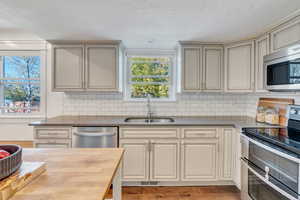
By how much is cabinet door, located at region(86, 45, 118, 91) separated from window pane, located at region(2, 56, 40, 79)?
1.08 meters

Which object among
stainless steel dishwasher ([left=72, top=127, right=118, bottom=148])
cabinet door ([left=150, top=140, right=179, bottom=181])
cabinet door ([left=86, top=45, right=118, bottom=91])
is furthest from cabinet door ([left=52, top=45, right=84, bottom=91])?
cabinet door ([left=150, top=140, right=179, bottom=181])

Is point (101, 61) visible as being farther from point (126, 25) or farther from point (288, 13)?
point (288, 13)

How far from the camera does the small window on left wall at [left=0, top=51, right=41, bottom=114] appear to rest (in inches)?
127

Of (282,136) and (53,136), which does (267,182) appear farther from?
(53,136)

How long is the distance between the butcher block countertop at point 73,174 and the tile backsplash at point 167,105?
5.93ft

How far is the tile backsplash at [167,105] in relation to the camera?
3174 millimetres

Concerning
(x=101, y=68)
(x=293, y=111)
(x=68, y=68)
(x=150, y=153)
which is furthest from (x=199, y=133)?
(x=68, y=68)

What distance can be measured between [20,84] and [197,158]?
3.12 m

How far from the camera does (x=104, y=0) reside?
1.68 metres

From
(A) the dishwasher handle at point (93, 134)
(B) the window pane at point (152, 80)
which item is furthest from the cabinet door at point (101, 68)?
(A) the dishwasher handle at point (93, 134)

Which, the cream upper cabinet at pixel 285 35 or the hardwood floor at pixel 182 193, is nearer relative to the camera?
the cream upper cabinet at pixel 285 35

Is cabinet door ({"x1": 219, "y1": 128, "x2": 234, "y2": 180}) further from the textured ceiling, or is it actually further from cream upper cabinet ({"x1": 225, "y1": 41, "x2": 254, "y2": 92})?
the textured ceiling

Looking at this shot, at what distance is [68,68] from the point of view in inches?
112

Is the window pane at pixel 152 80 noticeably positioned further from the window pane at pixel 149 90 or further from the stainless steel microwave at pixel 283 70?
the stainless steel microwave at pixel 283 70
